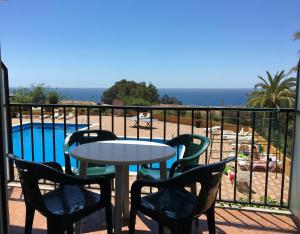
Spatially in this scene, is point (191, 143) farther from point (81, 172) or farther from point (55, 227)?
point (55, 227)

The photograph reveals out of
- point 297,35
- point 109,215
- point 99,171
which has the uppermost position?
point 297,35

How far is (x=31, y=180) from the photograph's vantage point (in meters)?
1.72

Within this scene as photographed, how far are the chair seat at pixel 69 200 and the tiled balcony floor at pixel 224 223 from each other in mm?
611

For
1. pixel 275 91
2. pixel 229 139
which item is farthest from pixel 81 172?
pixel 275 91

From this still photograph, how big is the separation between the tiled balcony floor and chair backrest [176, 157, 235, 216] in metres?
0.95

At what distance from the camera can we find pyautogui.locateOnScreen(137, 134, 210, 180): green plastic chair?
235 cm

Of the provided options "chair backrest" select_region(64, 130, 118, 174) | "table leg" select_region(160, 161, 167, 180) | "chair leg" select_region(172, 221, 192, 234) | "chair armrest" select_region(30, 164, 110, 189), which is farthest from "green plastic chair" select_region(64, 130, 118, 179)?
"chair leg" select_region(172, 221, 192, 234)

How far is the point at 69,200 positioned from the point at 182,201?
771 millimetres

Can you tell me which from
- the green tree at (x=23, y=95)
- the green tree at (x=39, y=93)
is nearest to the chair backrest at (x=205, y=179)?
the green tree at (x=23, y=95)

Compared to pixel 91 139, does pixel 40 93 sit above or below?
above

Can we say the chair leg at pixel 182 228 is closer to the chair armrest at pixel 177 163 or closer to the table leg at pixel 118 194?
the table leg at pixel 118 194

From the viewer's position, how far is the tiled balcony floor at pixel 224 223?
8.59ft

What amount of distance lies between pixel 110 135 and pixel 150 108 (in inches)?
21.2

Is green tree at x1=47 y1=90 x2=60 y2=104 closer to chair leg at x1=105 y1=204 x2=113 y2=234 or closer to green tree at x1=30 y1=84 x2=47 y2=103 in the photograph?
green tree at x1=30 y1=84 x2=47 y2=103
